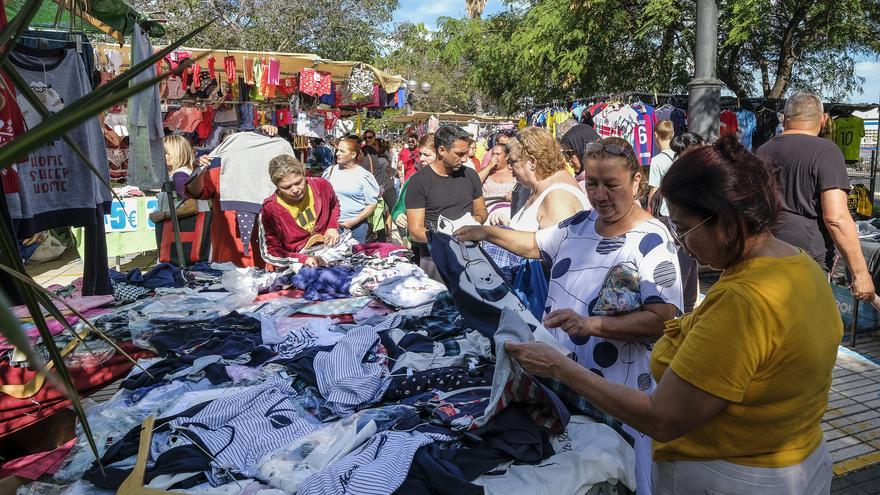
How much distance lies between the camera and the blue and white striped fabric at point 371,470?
1.79m

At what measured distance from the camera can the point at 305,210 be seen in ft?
15.7

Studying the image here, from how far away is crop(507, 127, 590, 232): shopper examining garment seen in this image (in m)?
3.33

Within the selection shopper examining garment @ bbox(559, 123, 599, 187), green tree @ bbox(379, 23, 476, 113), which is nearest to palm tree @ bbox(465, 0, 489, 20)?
green tree @ bbox(379, 23, 476, 113)

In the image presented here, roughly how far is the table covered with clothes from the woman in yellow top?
0.53m

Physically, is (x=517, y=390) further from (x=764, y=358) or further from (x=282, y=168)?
(x=282, y=168)

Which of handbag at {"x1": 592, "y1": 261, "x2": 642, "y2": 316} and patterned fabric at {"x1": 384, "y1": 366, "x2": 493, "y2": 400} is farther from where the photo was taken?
patterned fabric at {"x1": 384, "y1": 366, "x2": 493, "y2": 400}

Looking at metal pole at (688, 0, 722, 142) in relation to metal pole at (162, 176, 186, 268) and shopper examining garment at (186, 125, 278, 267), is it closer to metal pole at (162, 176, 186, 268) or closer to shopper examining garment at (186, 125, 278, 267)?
shopper examining garment at (186, 125, 278, 267)

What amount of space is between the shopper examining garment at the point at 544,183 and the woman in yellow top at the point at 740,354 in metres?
1.80

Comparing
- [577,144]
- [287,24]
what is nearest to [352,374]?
[577,144]

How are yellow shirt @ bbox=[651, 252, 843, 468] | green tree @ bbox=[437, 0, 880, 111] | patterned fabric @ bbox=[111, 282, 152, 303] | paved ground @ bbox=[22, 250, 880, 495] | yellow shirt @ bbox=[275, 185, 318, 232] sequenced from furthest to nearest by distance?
green tree @ bbox=[437, 0, 880, 111]
yellow shirt @ bbox=[275, 185, 318, 232]
patterned fabric @ bbox=[111, 282, 152, 303]
paved ground @ bbox=[22, 250, 880, 495]
yellow shirt @ bbox=[651, 252, 843, 468]

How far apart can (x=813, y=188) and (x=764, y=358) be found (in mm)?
3039

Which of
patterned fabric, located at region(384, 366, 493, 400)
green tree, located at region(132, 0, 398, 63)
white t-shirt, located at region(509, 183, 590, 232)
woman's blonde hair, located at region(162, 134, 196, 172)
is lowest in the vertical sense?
patterned fabric, located at region(384, 366, 493, 400)

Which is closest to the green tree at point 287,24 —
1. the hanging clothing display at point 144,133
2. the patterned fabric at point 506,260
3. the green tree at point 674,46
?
the green tree at point 674,46

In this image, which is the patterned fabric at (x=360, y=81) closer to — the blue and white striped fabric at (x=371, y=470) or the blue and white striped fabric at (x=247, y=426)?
the blue and white striped fabric at (x=247, y=426)
